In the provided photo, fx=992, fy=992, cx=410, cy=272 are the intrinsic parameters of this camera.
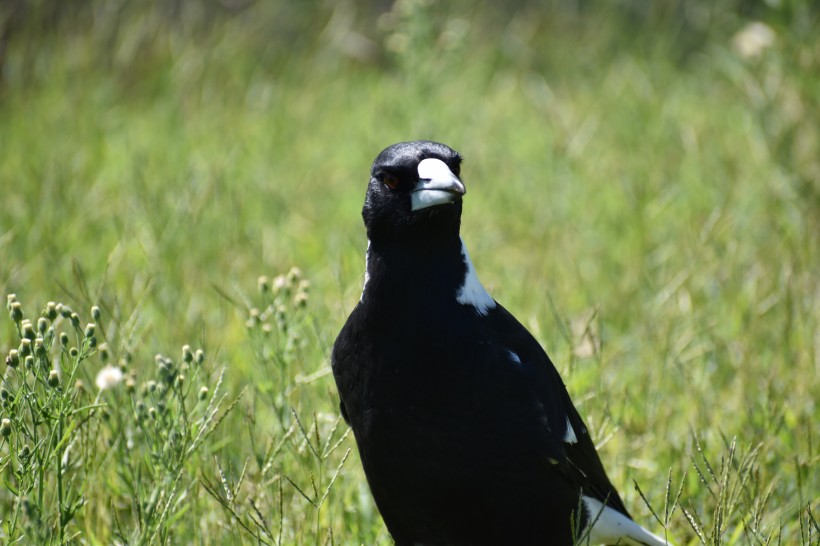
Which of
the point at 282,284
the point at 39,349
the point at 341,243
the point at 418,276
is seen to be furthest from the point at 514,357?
the point at 341,243

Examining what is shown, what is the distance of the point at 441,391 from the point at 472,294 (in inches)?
9.7

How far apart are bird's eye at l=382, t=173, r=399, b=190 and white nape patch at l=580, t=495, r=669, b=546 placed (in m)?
Answer: 0.83

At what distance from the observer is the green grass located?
2209 mm

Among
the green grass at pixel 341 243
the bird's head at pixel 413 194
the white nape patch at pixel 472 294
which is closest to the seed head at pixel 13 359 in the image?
the green grass at pixel 341 243

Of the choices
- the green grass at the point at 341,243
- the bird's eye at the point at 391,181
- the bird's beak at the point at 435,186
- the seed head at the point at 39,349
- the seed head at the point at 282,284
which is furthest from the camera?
the seed head at the point at 282,284

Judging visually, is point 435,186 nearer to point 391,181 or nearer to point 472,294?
point 391,181

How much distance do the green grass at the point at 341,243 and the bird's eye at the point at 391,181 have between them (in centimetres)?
49

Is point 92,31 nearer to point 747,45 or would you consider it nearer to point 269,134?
point 269,134

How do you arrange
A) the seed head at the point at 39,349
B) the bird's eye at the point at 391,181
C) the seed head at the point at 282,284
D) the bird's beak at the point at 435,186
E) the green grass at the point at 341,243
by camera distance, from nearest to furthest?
the seed head at the point at 39,349 < the bird's beak at the point at 435,186 < the bird's eye at the point at 391,181 < the green grass at the point at 341,243 < the seed head at the point at 282,284

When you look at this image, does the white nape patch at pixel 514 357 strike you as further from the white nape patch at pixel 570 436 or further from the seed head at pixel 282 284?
the seed head at pixel 282 284

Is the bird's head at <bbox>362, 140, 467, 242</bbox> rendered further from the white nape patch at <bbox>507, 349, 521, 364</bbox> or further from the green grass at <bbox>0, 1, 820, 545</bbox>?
the green grass at <bbox>0, 1, 820, 545</bbox>

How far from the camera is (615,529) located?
2268 millimetres

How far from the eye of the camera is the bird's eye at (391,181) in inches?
80.2

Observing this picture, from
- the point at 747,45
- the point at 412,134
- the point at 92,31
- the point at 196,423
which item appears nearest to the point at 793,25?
the point at 747,45
